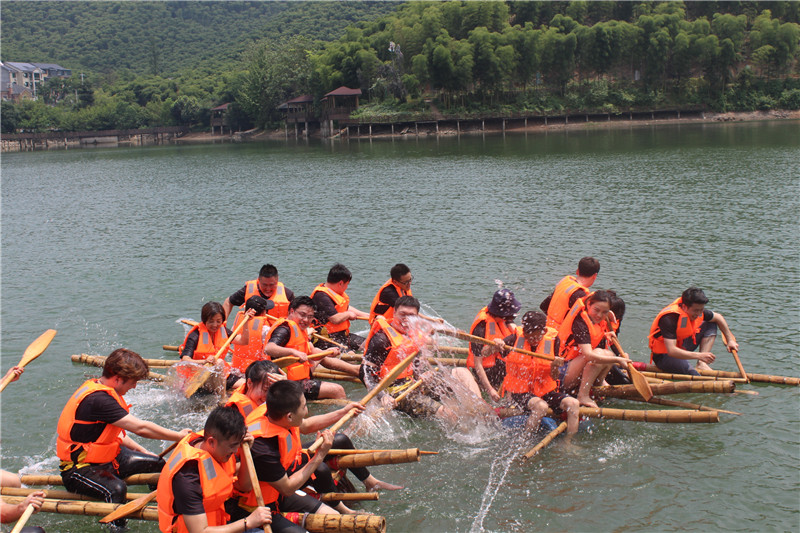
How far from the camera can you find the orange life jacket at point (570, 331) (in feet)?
30.1

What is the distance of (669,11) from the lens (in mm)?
109250

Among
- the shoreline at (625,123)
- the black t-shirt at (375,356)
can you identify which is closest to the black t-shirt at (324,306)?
the black t-shirt at (375,356)

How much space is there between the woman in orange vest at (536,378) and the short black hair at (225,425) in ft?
14.3

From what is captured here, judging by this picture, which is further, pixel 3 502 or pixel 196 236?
pixel 196 236

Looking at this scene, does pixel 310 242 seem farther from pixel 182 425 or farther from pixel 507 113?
pixel 507 113

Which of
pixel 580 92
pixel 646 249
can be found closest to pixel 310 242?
pixel 646 249

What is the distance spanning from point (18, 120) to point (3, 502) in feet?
439

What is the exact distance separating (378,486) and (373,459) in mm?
1065

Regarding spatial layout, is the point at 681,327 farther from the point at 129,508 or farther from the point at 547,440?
the point at 129,508

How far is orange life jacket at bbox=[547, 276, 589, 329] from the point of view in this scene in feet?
32.2

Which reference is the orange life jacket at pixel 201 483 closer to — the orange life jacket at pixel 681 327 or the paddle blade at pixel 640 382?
the paddle blade at pixel 640 382

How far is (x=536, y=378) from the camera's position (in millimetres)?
9055

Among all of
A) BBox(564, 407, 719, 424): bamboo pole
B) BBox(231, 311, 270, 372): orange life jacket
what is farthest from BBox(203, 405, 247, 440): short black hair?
BBox(231, 311, 270, 372): orange life jacket

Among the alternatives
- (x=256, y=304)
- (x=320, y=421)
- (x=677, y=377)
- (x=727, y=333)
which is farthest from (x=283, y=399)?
(x=727, y=333)
